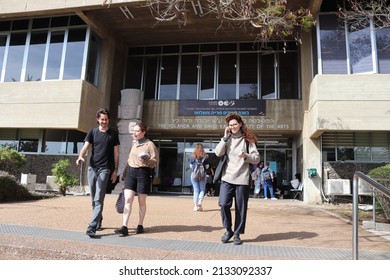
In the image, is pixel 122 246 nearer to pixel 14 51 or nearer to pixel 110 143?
pixel 110 143

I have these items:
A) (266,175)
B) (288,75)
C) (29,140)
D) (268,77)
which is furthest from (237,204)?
(29,140)

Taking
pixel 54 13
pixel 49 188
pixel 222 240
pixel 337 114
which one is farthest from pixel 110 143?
pixel 54 13

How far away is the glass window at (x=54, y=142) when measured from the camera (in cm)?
1585

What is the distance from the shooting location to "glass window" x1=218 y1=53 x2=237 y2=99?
17.4 metres

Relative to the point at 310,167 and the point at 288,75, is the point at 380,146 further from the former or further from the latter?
the point at 288,75

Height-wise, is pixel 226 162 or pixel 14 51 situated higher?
pixel 14 51

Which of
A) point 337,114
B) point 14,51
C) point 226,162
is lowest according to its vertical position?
point 226,162

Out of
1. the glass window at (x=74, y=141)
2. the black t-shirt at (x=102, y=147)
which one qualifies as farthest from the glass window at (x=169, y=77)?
the black t-shirt at (x=102, y=147)

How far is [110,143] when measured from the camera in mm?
5543

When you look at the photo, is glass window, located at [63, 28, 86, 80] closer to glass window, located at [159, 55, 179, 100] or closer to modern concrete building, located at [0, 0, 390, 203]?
modern concrete building, located at [0, 0, 390, 203]

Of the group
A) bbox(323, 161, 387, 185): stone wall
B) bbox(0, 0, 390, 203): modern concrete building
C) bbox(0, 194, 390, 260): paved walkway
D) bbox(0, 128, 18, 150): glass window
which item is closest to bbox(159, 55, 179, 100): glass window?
bbox(0, 0, 390, 203): modern concrete building

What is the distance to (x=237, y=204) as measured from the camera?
16.6 ft

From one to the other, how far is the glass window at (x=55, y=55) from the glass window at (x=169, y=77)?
5.06 m

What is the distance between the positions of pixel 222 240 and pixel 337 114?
9.27m
